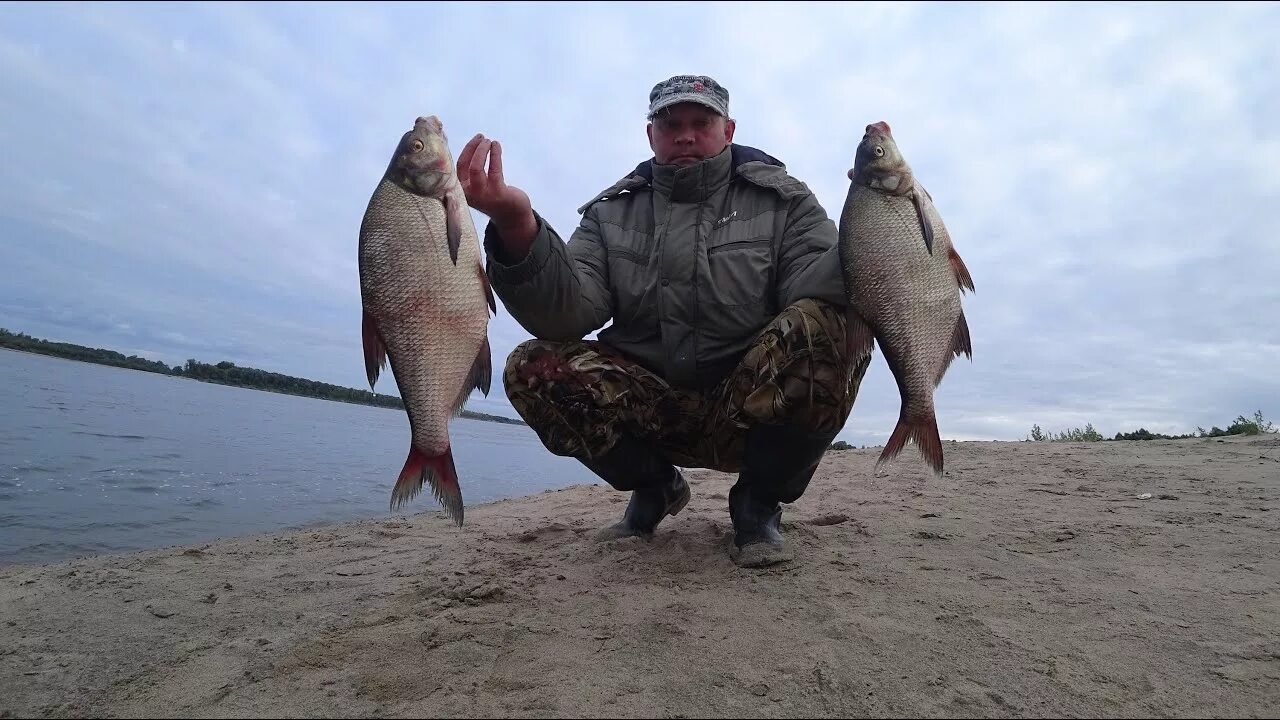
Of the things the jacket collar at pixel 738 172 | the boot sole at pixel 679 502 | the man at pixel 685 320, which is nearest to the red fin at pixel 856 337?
the man at pixel 685 320

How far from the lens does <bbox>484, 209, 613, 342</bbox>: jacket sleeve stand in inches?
102

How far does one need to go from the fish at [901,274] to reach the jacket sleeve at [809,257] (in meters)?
0.15

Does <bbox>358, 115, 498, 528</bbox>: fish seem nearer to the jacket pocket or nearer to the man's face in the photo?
the jacket pocket

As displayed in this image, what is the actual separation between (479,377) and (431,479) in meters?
0.39

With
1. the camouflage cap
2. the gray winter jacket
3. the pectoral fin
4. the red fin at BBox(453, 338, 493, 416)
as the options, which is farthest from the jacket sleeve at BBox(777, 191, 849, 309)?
the red fin at BBox(453, 338, 493, 416)

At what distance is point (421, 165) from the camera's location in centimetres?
225

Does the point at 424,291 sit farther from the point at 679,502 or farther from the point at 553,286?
the point at 679,502

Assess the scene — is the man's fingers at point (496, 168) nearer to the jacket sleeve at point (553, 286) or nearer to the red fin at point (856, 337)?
the jacket sleeve at point (553, 286)

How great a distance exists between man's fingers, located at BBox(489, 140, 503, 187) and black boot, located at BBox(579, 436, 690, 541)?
1.30 metres

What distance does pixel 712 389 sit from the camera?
3.00m

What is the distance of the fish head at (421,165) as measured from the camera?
2242 millimetres

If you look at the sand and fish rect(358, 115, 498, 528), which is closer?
the sand

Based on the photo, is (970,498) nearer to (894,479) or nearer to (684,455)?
(894,479)

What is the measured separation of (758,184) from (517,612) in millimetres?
2204
